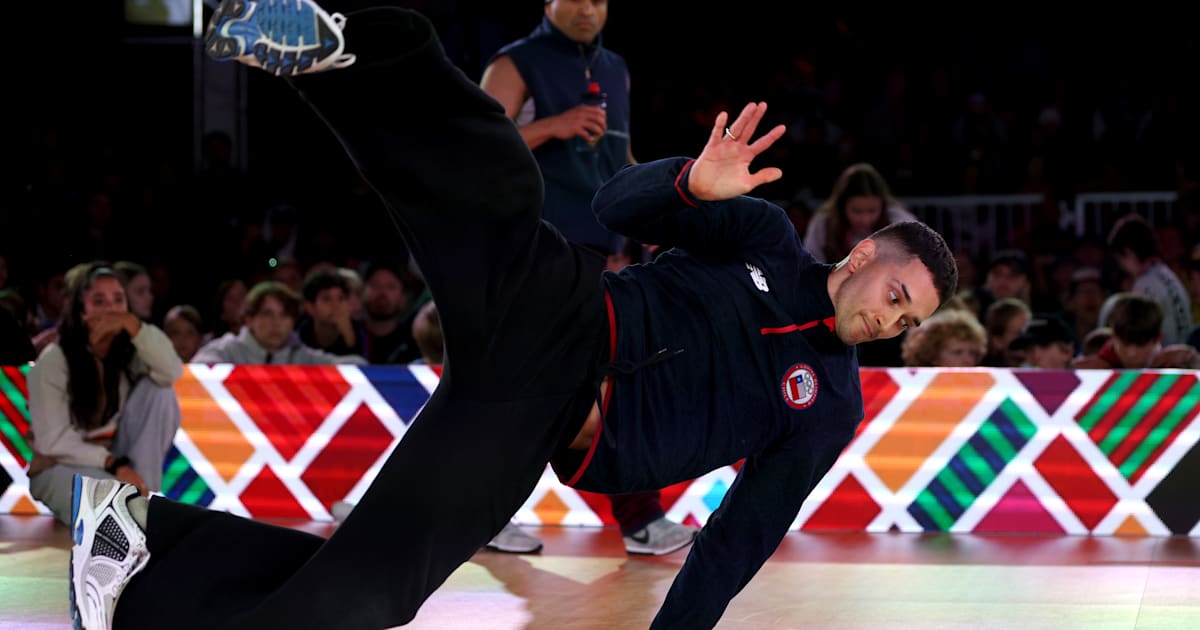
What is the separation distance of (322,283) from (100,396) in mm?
1686

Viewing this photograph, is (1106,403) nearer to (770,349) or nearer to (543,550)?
(543,550)

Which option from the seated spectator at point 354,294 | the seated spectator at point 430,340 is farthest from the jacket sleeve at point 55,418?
the seated spectator at point 354,294

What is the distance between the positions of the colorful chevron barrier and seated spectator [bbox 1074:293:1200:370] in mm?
619

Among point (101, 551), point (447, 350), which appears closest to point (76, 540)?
point (101, 551)

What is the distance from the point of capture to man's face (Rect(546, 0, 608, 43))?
496cm

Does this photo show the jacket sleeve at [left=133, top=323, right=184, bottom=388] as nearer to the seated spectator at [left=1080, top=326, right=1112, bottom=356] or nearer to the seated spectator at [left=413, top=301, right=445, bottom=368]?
the seated spectator at [left=413, top=301, right=445, bottom=368]

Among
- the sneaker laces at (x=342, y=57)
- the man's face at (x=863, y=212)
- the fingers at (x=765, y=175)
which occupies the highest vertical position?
the sneaker laces at (x=342, y=57)

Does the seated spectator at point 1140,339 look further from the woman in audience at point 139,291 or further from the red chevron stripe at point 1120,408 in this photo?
the woman in audience at point 139,291

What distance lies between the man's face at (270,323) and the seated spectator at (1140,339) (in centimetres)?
367

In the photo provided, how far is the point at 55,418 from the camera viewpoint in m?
5.91

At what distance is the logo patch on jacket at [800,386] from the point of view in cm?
333

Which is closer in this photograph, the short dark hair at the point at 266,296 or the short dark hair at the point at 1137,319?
the short dark hair at the point at 1137,319

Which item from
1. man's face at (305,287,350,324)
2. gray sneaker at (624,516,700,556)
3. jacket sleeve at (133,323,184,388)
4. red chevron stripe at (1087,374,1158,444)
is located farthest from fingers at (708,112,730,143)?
man's face at (305,287,350,324)

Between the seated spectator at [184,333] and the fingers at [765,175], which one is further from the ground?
the fingers at [765,175]
